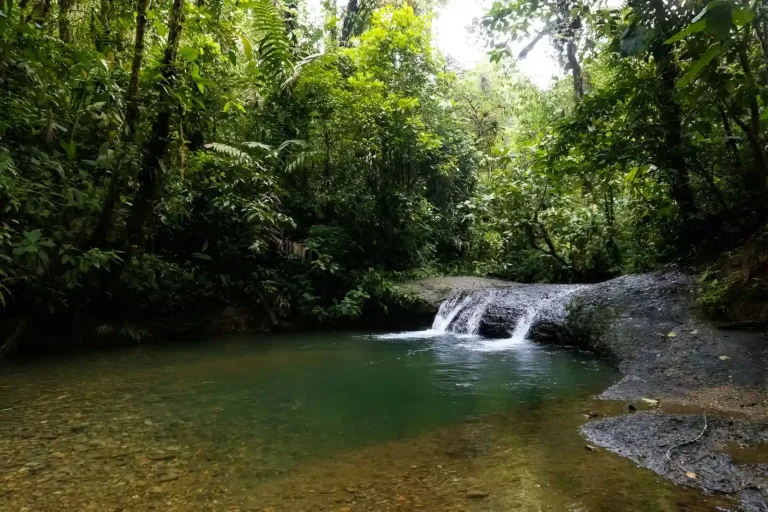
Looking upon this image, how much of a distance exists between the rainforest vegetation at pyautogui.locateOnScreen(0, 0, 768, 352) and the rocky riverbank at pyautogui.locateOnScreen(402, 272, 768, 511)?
1.70 metres

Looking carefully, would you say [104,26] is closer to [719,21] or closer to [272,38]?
[272,38]

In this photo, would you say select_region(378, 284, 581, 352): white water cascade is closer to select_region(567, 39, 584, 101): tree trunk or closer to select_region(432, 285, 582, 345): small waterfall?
select_region(432, 285, 582, 345): small waterfall

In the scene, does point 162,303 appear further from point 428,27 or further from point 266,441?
point 428,27

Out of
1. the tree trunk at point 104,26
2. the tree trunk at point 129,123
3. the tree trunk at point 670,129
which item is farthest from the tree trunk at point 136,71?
the tree trunk at point 670,129

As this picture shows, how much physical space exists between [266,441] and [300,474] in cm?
71

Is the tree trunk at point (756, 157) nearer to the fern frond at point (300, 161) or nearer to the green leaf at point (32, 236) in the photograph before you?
the green leaf at point (32, 236)

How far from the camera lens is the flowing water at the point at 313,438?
277 centimetres

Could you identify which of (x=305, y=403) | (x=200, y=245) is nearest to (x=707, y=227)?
(x=305, y=403)

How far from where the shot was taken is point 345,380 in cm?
580

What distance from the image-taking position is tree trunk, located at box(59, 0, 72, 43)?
6.98 meters

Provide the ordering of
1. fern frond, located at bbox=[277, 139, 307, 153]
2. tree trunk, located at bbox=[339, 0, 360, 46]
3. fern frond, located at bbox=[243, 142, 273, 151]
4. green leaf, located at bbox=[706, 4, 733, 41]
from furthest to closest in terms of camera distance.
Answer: tree trunk, located at bbox=[339, 0, 360, 46]
fern frond, located at bbox=[277, 139, 307, 153]
fern frond, located at bbox=[243, 142, 273, 151]
green leaf, located at bbox=[706, 4, 733, 41]

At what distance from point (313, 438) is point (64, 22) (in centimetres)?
690

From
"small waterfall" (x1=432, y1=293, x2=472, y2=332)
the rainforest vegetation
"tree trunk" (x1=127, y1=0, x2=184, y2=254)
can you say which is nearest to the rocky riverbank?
"small waterfall" (x1=432, y1=293, x2=472, y2=332)

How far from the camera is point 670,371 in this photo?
5090mm
